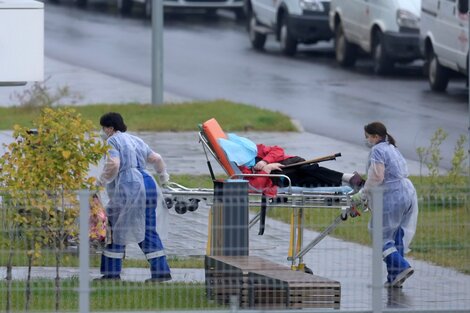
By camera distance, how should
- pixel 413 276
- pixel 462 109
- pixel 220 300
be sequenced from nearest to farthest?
pixel 220 300 < pixel 413 276 < pixel 462 109

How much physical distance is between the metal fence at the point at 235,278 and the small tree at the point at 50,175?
0.02m

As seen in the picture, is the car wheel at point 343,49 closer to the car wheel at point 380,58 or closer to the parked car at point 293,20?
the parked car at point 293,20

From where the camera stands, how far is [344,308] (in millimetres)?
9898

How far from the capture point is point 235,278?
964 cm

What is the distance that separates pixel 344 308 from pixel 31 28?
3.51 meters

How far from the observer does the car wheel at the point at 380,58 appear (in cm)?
2473

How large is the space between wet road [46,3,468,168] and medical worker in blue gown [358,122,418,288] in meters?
6.11

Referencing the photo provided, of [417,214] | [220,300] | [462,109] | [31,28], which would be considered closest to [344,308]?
[220,300]

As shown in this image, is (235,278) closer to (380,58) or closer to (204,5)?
(380,58)

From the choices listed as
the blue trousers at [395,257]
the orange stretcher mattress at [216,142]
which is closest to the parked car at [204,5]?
the orange stretcher mattress at [216,142]

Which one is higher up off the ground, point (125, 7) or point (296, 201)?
point (296, 201)

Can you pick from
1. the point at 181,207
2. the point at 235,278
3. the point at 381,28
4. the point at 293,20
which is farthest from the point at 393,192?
the point at 293,20

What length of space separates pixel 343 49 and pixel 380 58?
4.61 feet

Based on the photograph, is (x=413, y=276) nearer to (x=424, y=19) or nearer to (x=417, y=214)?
(x=417, y=214)
